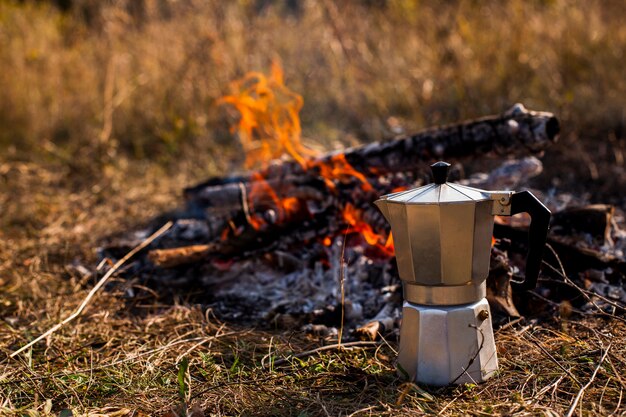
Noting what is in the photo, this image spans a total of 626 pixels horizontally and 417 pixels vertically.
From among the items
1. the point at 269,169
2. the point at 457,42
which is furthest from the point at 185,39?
the point at 269,169

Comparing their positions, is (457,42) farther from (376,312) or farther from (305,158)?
(376,312)

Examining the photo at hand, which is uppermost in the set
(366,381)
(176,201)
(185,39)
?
(185,39)

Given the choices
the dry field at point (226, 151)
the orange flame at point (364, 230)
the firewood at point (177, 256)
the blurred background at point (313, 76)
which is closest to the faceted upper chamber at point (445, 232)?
the dry field at point (226, 151)

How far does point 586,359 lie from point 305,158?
1.95 meters

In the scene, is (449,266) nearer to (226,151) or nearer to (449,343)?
(449,343)

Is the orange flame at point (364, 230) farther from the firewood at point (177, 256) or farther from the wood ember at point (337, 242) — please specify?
the firewood at point (177, 256)

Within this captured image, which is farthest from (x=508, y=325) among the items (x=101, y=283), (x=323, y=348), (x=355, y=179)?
(x=101, y=283)

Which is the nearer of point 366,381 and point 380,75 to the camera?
point 366,381

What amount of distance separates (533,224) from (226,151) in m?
4.70

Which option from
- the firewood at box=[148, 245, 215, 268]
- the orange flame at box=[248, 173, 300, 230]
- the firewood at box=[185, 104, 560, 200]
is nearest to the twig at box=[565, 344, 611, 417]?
the firewood at box=[185, 104, 560, 200]

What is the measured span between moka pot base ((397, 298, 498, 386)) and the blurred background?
256cm

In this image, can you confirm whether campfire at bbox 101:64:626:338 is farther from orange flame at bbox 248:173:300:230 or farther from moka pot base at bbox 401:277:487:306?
moka pot base at bbox 401:277:487:306

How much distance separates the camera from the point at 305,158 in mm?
3703

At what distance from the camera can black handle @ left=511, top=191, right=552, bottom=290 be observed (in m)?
1.91
